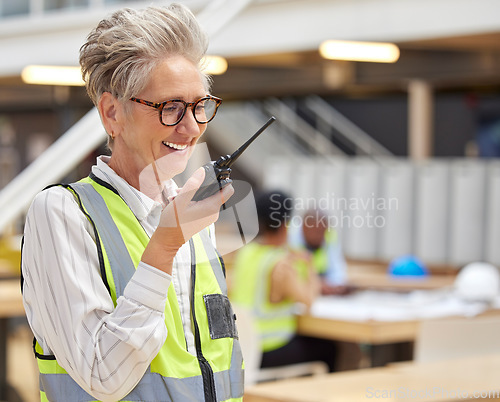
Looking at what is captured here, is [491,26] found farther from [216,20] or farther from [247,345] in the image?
[247,345]

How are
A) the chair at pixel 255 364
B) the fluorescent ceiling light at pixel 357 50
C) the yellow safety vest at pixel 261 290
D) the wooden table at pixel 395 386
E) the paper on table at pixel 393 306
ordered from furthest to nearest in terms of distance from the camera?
1. the fluorescent ceiling light at pixel 357 50
2. the paper on table at pixel 393 306
3. the yellow safety vest at pixel 261 290
4. the chair at pixel 255 364
5. the wooden table at pixel 395 386

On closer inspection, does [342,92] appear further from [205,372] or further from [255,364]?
[205,372]

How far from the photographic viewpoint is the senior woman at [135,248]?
987mm

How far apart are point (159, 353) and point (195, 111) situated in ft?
1.06

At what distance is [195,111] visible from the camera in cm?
107

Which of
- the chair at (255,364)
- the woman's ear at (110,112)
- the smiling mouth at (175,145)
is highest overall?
the woman's ear at (110,112)

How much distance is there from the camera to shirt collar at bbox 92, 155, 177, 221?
110 cm

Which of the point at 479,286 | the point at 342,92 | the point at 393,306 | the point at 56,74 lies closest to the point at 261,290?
the point at 393,306

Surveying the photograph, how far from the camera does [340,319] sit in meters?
3.86

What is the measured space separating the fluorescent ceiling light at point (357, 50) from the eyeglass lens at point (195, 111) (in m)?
4.88

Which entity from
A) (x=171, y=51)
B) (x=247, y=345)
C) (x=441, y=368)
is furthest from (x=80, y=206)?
(x=247, y=345)

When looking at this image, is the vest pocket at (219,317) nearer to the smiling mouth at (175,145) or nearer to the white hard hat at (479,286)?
the smiling mouth at (175,145)

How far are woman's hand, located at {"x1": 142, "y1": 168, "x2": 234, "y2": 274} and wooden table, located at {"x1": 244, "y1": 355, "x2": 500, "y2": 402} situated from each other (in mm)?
1272

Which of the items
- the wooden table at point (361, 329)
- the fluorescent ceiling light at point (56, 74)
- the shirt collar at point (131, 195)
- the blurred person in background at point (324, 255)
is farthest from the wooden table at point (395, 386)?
the fluorescent ceiling light at point (56, 74)
